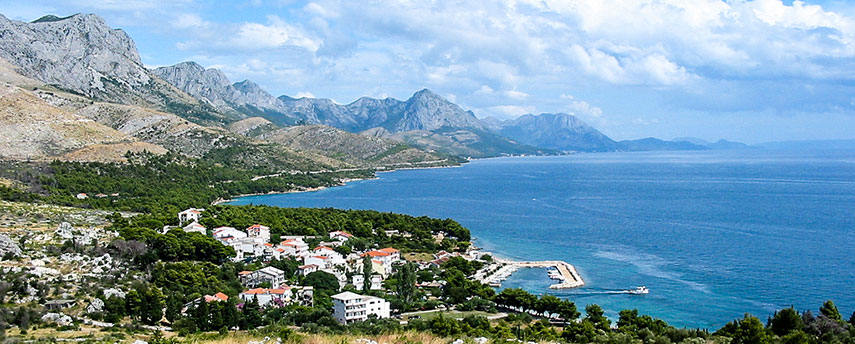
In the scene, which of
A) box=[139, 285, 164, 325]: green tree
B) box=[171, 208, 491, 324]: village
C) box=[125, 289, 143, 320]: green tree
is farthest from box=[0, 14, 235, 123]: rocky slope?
box=[139, 285, 164, 325]: green tree

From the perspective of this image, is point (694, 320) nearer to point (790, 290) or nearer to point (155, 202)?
point (790, 290)

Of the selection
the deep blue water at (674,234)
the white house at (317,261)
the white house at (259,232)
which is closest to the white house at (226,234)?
the white house at (259,232)

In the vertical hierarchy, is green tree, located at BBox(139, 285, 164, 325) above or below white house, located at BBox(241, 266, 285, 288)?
above

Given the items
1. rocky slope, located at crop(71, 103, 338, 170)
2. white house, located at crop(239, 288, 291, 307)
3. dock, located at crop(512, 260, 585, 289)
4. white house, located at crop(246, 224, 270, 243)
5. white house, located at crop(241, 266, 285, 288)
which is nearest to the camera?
white house, located at crop(239, 288, 291, 307)

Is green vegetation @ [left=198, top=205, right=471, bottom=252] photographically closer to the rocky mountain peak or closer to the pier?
the pier

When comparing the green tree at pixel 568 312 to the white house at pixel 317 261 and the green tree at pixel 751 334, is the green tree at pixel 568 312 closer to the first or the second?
the green tree at pixel 751 334
